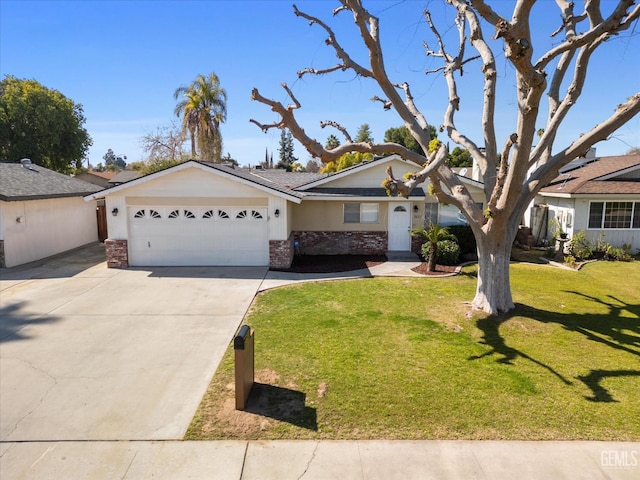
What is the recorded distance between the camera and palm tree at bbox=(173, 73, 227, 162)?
3212 centimetres

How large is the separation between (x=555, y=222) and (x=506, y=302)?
1083cm

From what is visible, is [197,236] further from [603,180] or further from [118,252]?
A: [603,180]

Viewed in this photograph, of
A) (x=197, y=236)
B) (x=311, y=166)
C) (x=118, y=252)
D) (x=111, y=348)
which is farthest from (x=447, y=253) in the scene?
(x=311, y=166)

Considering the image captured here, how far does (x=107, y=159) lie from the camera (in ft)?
405

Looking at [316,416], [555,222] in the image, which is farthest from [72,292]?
[555,222]

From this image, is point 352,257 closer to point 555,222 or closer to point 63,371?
point 555,222

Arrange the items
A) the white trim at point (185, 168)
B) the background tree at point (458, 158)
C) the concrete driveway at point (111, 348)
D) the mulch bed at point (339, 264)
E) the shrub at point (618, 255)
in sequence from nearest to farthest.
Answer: the concrete driveway at point (111, 348) → the white trim at point (185, 168) → the mulch bed at point (339, 264) → the shrub at point (618, 255) → the background tree at point (458, 158)

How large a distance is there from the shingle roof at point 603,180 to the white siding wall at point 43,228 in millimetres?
20709

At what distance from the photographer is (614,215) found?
16422 mm

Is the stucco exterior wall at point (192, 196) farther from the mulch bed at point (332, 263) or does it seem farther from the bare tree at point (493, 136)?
the bare tree at point (493, 136)

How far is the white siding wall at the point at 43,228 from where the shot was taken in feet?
47.1

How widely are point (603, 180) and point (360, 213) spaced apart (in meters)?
10.2

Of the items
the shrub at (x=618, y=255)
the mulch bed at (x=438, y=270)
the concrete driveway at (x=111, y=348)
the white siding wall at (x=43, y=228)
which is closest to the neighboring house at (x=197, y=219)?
the concrete driveway at (x=111, y=348)

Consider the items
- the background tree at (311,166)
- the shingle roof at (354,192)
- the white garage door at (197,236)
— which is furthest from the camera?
the background tree at (311,166)
